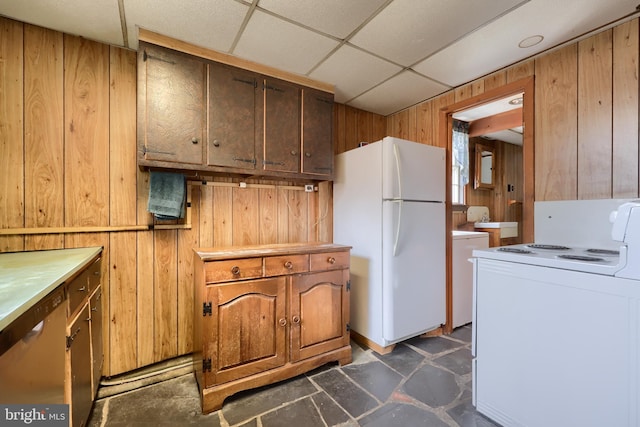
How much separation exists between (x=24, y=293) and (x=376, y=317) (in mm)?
2142

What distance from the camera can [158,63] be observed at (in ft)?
5.77

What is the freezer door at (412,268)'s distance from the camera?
7.28 feet

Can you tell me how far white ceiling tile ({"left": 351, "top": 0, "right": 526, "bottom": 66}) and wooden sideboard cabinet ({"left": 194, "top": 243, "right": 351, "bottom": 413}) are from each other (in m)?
1.52

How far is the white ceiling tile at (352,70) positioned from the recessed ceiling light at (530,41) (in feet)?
A: 2.73

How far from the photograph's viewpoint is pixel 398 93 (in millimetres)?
2689

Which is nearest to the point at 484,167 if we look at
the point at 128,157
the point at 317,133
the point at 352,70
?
the point at 352,70

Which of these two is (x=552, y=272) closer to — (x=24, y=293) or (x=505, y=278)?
(x=505, y=278)

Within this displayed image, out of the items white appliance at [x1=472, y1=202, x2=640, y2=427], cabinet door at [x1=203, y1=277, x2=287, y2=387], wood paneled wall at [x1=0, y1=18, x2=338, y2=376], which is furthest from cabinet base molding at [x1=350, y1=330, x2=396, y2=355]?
wood paneled wall at [x1=0, y1=18, x2=338, y2=376]

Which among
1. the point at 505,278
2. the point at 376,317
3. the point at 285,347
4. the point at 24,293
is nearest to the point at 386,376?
the point at 376,317

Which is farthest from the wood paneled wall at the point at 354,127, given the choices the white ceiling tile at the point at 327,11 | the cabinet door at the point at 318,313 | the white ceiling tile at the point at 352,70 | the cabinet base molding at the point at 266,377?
the cabinet base molding at the point at 266,377

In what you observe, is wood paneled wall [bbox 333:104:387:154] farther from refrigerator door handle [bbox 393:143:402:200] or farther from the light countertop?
the light countertop

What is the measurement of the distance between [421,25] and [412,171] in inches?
41.5

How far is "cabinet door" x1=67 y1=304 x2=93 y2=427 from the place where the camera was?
117cm

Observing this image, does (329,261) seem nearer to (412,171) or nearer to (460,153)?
(412,171)
